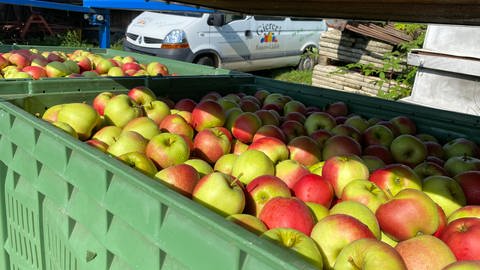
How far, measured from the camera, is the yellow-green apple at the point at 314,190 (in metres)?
1.71

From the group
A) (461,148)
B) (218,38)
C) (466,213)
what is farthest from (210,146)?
(218,38)

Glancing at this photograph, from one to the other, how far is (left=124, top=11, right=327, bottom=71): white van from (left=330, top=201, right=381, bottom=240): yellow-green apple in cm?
652

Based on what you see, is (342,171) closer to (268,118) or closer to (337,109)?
(268,118)

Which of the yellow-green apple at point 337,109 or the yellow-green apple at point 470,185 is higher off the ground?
the yellow-green apple at point 337,109

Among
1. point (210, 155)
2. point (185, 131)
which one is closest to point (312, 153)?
point (210, 155)

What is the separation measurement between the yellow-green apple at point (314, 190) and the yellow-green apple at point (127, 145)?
2.31 ft

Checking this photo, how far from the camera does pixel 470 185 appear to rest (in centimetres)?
183

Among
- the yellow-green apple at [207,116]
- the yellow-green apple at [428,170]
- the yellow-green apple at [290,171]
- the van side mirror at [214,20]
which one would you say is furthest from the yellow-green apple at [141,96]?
the van side mirror at [214,20]

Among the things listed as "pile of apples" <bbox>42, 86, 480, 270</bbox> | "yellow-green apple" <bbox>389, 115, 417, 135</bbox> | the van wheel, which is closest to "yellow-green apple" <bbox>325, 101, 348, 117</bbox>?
"pile of apples" <bbox>42, 86, 480, 270</bbox>

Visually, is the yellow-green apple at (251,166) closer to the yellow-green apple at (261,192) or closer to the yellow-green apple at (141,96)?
the yellow-green apple at (261,192)

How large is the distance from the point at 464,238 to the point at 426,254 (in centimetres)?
16

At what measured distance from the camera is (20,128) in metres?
1.72

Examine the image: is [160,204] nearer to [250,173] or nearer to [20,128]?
[250,173]

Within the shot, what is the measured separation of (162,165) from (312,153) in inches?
29.1
